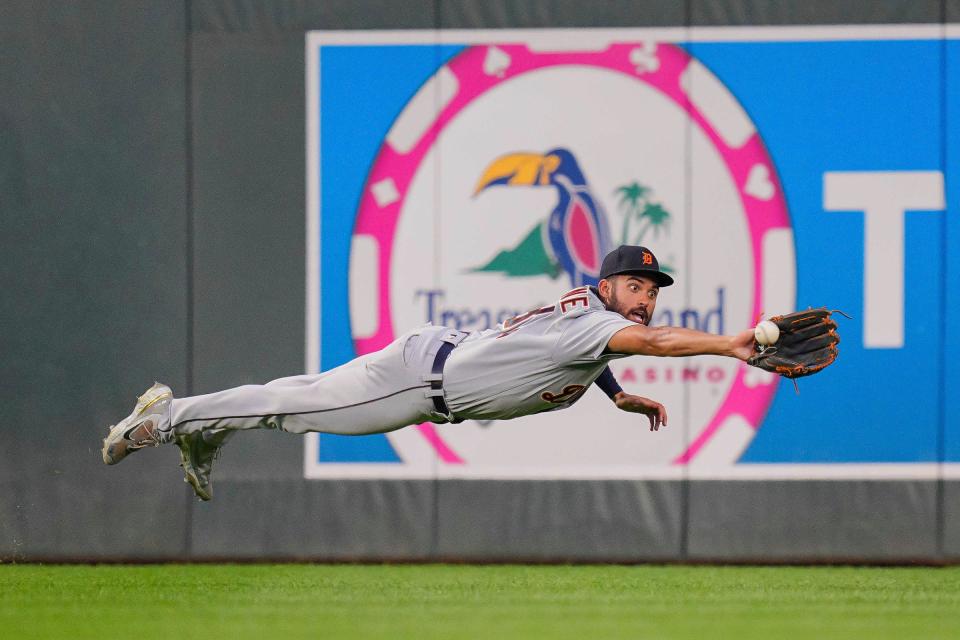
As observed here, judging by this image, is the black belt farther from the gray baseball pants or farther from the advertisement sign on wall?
the advertisement sign on wall

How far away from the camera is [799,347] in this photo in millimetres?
4715

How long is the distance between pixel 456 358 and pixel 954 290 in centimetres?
369

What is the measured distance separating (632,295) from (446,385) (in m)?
0.90

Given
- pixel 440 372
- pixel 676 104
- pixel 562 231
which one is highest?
pixel 676 104

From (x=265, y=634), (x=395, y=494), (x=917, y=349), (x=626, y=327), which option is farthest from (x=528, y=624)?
(x=917, y=349)

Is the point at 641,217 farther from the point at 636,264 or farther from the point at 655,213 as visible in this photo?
the point at 636,264

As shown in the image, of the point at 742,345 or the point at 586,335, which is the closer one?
the point at 742,345

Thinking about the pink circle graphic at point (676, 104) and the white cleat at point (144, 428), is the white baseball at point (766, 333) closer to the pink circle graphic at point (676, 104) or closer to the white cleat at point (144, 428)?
the white cleat at point (144, 428)

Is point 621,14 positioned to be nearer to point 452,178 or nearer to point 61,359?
point 452,178

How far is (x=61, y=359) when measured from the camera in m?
7.94

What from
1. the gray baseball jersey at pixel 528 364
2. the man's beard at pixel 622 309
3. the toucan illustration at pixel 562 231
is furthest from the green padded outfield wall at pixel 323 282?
the man's beard at pixel 622 309

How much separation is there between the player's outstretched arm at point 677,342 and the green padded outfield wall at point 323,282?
295 cm

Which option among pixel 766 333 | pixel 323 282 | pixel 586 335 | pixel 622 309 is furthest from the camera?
pixel 323 282

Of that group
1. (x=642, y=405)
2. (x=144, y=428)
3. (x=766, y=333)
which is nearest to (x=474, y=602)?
(x=642, y=405)
